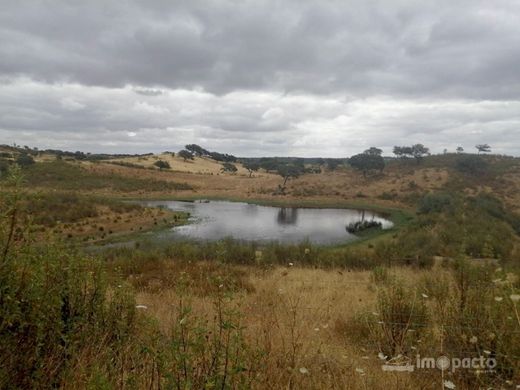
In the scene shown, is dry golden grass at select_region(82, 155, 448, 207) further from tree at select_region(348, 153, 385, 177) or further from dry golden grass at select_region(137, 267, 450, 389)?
dry golden grass at select_region(137, 267, 450, 389)

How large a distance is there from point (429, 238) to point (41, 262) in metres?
23.6

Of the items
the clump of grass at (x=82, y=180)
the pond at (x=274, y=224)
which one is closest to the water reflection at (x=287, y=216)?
the pond at (x=274, y=224)

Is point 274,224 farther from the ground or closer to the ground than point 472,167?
closer to the ground

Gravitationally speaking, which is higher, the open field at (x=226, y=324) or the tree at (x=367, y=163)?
the tree at (x=367, y=163)

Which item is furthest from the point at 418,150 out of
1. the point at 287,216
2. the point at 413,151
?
the point at 287,216

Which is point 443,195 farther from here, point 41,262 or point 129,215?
point 41,262

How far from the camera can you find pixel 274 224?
116 ft

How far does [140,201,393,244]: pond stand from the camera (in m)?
27.9

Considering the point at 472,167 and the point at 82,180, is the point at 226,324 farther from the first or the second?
the point at 472,167

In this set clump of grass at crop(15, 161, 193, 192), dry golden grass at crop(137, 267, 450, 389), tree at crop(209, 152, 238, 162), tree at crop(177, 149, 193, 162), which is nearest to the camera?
dry golden grass at crop(137, 267, 450, 389)

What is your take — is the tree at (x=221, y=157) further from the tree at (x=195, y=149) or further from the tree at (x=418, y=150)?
the tree at (x=418, y=150)

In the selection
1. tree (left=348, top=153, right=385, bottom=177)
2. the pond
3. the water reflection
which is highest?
tree (left=348, top=153, right=385, bottom=177)

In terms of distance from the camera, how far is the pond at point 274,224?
91.6 feet

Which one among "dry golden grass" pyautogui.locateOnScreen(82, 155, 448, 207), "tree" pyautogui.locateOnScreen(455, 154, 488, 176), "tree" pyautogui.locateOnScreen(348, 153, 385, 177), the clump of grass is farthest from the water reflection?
"tree" pyautogui.locateOnScreen(455, 154, 488, 176)
